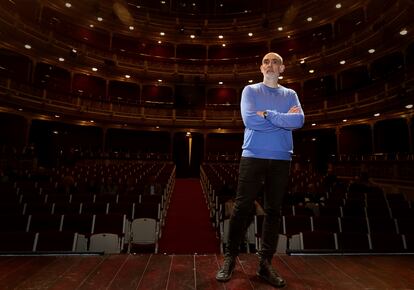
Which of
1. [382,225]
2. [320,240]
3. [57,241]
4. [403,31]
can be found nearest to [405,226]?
[382,225]

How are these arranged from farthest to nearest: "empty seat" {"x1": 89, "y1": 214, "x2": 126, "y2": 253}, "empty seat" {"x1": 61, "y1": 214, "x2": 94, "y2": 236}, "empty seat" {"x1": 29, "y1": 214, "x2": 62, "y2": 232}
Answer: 1. "empty seat" {"x1": 61, "y1": 214, "x2": 94, "y2": 236}
2. "empty seat" {"x1": 29, "y1": 214, "x2": 62, "y2": 232}
3. "empty seat" {"x1": 89, "y1": 214, "x2": 126, "y2": 253}

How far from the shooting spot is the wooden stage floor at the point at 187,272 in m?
1.91

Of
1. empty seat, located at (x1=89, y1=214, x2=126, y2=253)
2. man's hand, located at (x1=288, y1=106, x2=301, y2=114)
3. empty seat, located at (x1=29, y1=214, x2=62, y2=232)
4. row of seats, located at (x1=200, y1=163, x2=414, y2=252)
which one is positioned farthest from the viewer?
empty seat, located at (x1=29, y1=214, x2=62, y2=232)

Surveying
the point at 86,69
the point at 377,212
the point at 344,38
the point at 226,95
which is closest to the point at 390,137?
the point at 344,38

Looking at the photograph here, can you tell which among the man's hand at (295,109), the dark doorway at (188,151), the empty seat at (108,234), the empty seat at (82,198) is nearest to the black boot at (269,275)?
the man's hand at (295,109)

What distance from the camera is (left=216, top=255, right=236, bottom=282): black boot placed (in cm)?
197

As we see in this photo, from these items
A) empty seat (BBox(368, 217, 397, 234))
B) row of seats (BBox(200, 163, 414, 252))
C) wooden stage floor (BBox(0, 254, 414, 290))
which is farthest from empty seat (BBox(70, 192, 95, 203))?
empty seat (BBox(368, 217, 397, 234))

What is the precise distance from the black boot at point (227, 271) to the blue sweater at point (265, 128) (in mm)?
755

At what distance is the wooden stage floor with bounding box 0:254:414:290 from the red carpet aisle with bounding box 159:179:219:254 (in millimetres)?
2726

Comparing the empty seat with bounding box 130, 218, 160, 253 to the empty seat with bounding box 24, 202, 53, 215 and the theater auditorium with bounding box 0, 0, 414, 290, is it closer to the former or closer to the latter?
the theater auditorium with bounding box 0, 0, 414, 290

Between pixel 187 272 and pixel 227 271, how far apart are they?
319 millimetres

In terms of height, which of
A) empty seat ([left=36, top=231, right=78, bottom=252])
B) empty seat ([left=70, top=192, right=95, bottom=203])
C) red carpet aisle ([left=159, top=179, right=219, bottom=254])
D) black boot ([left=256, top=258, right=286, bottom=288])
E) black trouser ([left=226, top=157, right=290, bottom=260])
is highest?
black trouser ([left=226, top=157, right=290, bottom=260])

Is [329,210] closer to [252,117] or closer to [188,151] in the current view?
[252,117]

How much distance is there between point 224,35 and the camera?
2050cm
